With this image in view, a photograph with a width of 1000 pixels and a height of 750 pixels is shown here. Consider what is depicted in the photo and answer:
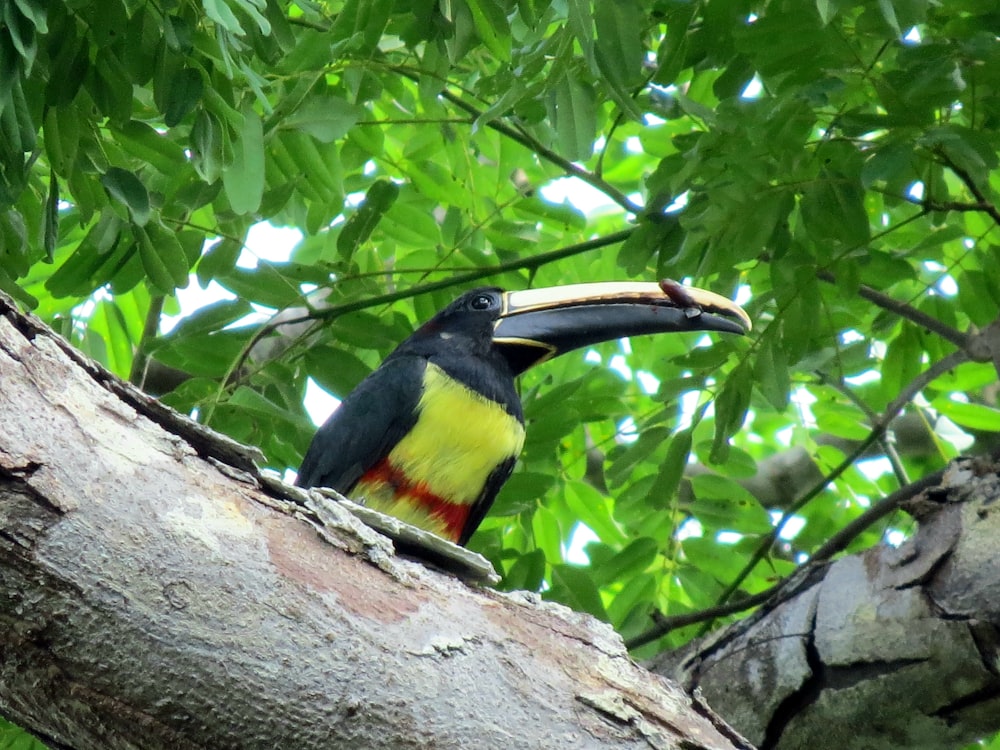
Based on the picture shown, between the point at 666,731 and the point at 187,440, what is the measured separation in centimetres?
111

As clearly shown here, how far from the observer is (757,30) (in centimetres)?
401

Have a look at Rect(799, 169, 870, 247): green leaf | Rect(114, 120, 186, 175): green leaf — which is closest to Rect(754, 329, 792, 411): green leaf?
Rect(799, 169, 870, 247): green leaf

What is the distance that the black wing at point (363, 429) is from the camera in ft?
16.6

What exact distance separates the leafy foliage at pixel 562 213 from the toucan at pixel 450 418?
0.40 ft

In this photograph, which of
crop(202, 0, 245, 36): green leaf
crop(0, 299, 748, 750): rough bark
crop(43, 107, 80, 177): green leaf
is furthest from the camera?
crop(43, 107, 80, 177): green leaf

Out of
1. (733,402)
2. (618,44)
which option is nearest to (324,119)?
(618,44)

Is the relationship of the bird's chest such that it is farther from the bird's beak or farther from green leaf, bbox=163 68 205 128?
green leaf, bbox=163 68 205 128

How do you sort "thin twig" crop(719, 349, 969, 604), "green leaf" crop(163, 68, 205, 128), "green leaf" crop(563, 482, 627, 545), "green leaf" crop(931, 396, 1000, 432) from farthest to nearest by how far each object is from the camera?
"green leaf" crop(931, 396, 1000, 432), "green leaf" crop(563, 482, 627, 545), "thin twig" crop(719, 349, 969, 604), "green leaf" crop(163, 68, 205, 128)

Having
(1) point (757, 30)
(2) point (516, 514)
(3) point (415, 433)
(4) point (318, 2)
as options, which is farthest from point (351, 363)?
(1) point (757, 30)

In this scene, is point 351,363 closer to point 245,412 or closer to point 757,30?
point 245,412

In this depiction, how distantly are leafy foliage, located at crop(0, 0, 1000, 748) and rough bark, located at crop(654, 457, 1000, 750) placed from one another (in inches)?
37.3

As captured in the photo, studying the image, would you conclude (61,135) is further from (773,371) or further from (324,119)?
(773,371)

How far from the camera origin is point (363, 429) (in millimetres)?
5109

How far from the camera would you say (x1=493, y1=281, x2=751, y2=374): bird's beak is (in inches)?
190
